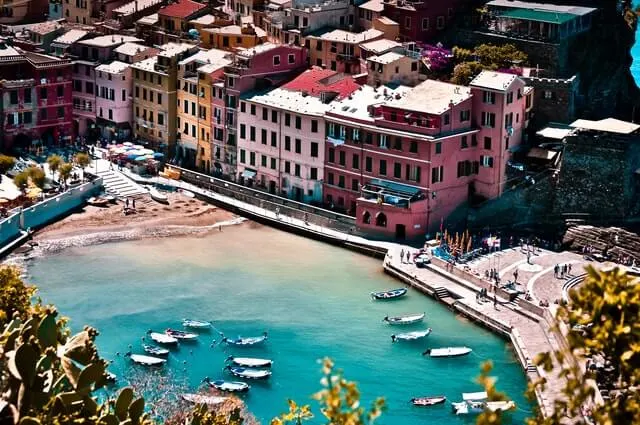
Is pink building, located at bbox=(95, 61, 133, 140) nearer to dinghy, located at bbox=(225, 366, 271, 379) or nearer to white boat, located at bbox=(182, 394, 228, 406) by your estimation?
dinghy, located at bbox=(225, 366, 271, 379)

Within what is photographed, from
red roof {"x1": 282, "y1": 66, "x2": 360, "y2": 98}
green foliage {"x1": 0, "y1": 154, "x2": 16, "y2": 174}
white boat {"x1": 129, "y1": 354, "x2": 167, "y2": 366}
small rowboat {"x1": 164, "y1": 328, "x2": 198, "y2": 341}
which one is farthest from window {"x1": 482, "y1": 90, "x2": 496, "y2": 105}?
green foliage {"x1": 0, "y1": 154, "x2": 16, "y2": 174}

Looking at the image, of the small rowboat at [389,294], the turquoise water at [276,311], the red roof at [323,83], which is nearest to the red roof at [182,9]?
the red roof at [323,83]

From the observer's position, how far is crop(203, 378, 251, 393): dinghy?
59.7 m

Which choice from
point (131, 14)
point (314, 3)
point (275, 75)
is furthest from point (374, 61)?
point (131, 14)

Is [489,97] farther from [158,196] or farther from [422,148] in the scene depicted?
[158,196]

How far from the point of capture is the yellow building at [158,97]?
316 feet

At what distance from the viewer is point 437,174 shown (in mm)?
81688

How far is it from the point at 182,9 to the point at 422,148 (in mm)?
32185

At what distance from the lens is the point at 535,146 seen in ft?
284

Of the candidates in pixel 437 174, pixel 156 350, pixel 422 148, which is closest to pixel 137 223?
pixel 422 148

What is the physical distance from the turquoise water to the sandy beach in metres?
1.55

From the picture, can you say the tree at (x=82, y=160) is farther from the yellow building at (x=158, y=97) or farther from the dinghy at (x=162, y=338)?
the dinghy at (x=162, y=338)

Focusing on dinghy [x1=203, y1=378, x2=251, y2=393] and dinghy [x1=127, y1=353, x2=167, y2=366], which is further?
dinghy [x1=127, y1=353, x2=167, y2=366]

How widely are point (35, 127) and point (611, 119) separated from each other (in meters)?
40.7
